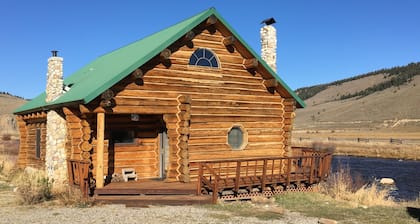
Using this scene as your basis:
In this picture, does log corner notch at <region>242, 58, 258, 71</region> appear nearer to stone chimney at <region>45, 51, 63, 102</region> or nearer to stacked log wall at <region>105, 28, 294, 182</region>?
stacked log wall at <region>105, 28, 294, 182</region>

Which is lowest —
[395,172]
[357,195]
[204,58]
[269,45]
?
[395,172]

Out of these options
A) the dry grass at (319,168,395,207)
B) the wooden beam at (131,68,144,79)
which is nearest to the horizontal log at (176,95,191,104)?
the wooden beam at (131,68,144,79)

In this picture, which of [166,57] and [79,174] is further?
[166,57]

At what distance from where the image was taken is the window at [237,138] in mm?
17781

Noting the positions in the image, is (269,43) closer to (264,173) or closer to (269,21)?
(269,21)

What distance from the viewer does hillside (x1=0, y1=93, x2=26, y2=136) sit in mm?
76475

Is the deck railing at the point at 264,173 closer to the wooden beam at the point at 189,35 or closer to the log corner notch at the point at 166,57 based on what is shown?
the log corner notch at the point at 166,57

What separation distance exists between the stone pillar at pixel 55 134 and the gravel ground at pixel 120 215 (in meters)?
2.36

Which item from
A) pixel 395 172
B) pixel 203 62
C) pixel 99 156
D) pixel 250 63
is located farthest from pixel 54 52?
pixel 395 172

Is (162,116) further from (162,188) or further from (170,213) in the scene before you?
(170,213)

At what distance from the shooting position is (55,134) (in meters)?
15.8

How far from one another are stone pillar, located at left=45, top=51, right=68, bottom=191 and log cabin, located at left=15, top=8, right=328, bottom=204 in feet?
0.11

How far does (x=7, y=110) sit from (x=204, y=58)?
104 m

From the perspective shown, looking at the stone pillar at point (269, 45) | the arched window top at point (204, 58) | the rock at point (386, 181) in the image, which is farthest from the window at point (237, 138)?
the rock at point (386, 181)
